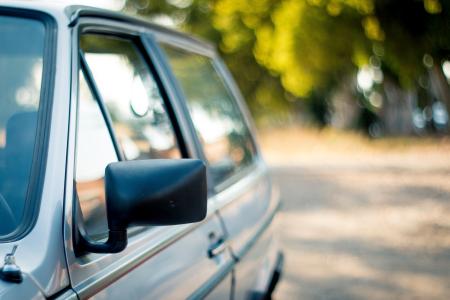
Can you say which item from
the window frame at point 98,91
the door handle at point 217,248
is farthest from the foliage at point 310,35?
the door handle at point 217,248

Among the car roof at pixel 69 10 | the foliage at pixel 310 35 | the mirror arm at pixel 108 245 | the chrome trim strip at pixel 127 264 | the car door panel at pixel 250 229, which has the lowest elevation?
the foliage at pixel 310 35

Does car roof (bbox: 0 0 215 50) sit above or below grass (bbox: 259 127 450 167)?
above

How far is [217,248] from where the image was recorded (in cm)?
261

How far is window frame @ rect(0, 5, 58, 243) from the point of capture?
1.60 meters

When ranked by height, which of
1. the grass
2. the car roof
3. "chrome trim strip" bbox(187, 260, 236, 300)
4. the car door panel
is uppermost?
the car roof

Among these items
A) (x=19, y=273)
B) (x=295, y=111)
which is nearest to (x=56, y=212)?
(x=19, y=273)

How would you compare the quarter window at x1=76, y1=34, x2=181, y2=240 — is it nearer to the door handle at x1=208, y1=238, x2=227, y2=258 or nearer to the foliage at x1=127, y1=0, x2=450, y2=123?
the door handle at x1=208, y1=238, x2=227, y2=258

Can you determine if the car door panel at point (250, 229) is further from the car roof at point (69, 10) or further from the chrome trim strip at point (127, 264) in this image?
the car roof at point (69, 10)

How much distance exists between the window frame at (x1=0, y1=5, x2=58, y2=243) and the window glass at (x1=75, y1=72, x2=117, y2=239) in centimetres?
29

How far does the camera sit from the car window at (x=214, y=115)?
10.4 ft

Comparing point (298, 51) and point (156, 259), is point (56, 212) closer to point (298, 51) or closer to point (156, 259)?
point (156, 259)

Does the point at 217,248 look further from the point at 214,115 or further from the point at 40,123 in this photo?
the point at 214,115

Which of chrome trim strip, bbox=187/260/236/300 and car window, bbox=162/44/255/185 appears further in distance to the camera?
car window, bbox=162/44/255/185

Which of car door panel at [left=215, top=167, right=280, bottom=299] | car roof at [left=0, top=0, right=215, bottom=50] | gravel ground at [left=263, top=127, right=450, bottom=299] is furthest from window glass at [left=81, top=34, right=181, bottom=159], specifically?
gravel ground at [left=263, top=127, right=450, bottom=299]
